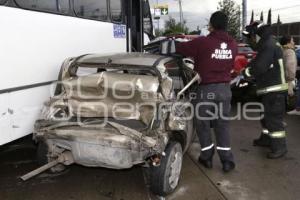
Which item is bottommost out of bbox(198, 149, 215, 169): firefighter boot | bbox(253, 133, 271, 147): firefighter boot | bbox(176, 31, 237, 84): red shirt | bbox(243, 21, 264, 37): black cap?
bbox(253, 133, 271, 147): firefighter boot

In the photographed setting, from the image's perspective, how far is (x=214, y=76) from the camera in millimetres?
5809

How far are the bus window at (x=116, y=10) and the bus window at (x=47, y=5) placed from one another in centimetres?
208

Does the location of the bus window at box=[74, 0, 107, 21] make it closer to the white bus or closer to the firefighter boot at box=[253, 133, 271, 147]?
the white bus

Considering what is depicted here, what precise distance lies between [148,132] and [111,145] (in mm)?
399

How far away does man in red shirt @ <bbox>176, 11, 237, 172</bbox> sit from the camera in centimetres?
580

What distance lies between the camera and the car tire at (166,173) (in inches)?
192

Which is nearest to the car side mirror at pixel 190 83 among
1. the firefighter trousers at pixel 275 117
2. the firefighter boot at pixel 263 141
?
the firefighter trousers at pixel 275 117

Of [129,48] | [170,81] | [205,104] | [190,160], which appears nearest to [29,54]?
[170,81]

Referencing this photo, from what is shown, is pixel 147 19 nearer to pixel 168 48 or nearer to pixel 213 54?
pixel 168 48

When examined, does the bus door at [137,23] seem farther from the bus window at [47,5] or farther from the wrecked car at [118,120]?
the wrecked car at [118,120]

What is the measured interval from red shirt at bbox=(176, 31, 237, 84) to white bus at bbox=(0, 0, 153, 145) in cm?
153

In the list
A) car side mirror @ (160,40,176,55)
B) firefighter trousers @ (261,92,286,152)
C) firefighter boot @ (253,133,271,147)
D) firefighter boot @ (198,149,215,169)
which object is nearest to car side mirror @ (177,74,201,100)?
car side mirror @ (160,40,176,55)

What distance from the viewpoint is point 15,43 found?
15.9 ft

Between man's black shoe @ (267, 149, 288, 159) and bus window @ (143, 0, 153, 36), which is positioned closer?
man's black shoe @ (267, 149, 288, 159)
